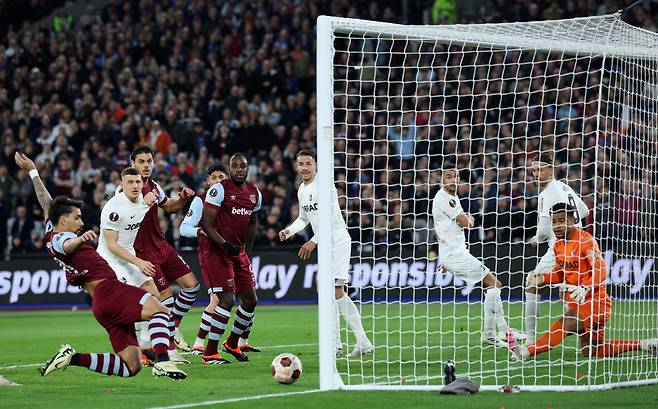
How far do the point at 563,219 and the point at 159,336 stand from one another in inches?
150

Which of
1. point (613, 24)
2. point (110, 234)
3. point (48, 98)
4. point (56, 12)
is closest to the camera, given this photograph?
point (613, 24)

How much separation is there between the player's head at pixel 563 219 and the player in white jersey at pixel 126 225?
378 cm

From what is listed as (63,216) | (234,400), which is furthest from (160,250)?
(234,400)

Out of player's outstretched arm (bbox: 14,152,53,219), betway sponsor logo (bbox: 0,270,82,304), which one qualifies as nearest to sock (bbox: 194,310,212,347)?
player's outstretched arm (bbox: 14,152,53,219)

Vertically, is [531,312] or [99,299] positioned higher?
[99,299]

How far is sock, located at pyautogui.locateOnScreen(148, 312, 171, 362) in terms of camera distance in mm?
9977

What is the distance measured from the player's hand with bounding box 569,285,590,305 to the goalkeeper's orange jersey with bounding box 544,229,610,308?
240mm

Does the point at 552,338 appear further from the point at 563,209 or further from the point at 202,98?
the point at 202,98

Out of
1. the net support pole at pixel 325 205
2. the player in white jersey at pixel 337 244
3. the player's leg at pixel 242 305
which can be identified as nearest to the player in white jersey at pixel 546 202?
the player in white jersey at pixel 337 244

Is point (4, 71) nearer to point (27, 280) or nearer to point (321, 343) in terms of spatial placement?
point (27, 280)

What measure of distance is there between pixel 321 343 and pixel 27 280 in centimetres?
1375

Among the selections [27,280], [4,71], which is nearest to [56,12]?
Result: [4,71]

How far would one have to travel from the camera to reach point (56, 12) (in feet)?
101

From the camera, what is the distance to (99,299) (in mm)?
9555
